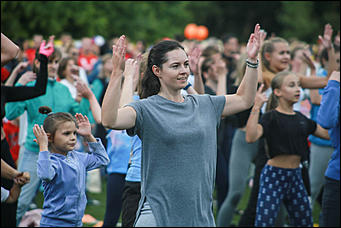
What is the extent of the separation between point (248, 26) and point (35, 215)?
109 ft

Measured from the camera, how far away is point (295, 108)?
23.6 ft

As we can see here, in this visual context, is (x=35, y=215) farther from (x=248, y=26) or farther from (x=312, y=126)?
(x=248, y=26)

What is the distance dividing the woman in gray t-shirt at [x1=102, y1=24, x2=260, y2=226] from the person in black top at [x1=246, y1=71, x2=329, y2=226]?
2.36 metres

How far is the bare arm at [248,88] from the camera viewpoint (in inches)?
151

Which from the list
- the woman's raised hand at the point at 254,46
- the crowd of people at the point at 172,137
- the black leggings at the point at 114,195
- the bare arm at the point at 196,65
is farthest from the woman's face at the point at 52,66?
the woman's raised hand at the point at 254,46

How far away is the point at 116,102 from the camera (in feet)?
11.3

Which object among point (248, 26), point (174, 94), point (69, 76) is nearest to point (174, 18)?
point (248, 26)

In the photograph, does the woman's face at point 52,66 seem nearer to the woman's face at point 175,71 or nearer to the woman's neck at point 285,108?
the woman's neck at point 285,108

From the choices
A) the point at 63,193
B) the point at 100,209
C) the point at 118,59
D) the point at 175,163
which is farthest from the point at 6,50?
the point at 100,209

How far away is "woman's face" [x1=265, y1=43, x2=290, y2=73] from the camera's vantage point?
715 centimetres

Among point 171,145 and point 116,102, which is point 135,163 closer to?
point 171,145

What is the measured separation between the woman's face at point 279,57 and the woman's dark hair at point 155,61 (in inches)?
129

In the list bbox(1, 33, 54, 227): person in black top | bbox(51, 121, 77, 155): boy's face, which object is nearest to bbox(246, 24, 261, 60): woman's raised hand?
bbox(51, 121, 77, 155): boy's face

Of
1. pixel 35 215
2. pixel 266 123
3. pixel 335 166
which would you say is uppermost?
pixel 266 123
